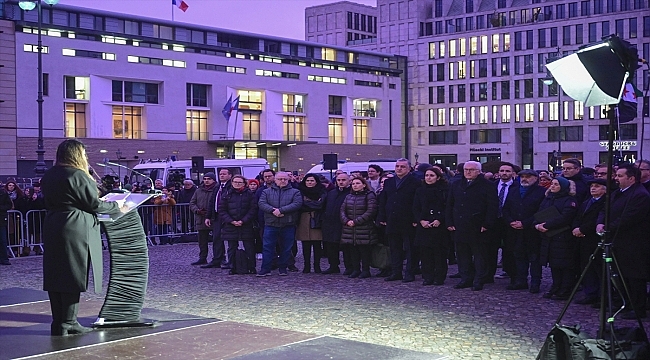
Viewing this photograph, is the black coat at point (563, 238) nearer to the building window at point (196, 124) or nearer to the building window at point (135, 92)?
the building window at point (135, 92)

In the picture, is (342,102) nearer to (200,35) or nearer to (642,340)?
(200,35)

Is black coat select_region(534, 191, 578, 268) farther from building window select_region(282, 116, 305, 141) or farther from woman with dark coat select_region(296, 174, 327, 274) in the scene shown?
building window select_region(282, 116, 305, 141)

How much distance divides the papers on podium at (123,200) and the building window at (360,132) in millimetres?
75081

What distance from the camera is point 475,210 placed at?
12.1 m

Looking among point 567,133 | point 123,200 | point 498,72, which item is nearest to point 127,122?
point 498,72

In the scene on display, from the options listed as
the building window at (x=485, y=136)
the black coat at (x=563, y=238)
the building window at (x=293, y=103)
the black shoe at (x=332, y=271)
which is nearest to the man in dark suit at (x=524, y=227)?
the black coat at (x=563, y=238)

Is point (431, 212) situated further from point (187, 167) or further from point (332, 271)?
point (187, 167)

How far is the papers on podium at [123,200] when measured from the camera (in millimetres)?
8023

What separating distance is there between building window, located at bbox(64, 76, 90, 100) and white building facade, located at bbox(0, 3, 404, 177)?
0.27 ft

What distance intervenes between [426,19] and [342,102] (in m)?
25.0

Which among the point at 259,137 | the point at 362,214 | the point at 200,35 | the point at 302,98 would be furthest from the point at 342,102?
the point at 362,214

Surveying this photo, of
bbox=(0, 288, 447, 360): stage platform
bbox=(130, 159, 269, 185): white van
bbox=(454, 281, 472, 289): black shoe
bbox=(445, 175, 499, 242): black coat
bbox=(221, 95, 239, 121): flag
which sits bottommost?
bbox=(454, 281, 472, 289): black shoe

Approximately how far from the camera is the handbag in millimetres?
13984


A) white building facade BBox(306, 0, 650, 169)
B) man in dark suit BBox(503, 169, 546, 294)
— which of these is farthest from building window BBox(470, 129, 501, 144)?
man in dark suit BBox(503, 169, 546, 294)
